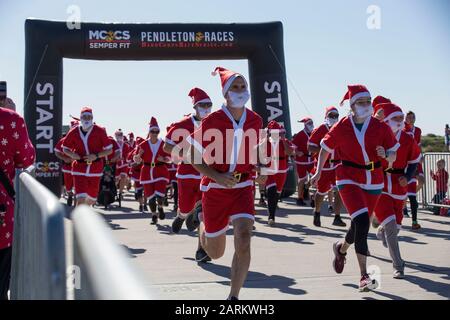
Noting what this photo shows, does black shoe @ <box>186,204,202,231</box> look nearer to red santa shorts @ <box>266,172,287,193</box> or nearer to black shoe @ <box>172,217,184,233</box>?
black shoe @ <box>172,217,184,233</box>

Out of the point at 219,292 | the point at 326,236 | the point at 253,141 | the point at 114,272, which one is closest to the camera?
the point at 114,272

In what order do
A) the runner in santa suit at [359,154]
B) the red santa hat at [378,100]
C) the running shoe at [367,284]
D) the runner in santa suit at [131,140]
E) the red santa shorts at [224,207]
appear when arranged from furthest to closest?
1. the runner in santa suit at [131,140]
2. the red santa hat at [378,100]
3. the runner in santa suit at [359,154]
4. the running shoe at [367,284]
5. the red santa shorts at [224,207]

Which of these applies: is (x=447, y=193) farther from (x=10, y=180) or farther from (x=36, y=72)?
(x=10, y=180)

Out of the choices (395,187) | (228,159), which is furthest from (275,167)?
(228,159)

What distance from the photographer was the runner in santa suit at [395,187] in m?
7.26

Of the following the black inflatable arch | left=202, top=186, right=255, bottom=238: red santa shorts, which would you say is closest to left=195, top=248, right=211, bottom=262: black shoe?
left=202, top=186, right=255, bottom=238: red santa shorts

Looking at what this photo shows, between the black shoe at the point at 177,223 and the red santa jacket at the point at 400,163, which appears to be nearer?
the red santa jacket at the point at 400,163

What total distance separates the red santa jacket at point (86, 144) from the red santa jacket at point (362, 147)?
5.58 meters

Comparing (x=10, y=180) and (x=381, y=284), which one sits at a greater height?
(x=10, y=180)

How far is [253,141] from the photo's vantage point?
590cm

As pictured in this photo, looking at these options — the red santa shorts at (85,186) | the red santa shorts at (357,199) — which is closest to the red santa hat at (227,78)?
the red santa shorts at (357,199)

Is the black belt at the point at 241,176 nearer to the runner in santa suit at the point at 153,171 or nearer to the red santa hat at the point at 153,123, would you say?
the runner in santa suit at the point at 153,171
